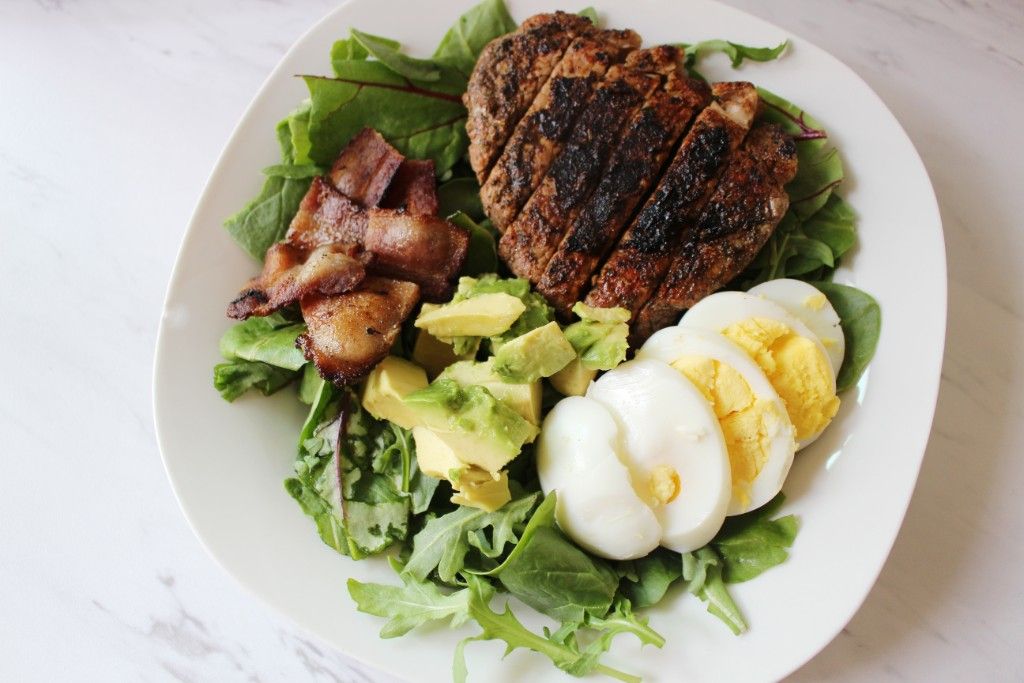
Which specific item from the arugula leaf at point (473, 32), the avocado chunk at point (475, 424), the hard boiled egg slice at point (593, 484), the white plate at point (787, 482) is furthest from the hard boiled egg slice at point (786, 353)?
the arugula leaf at point (473, 32)

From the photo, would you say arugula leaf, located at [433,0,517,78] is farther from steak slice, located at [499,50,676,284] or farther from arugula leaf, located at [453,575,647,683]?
arugula leaf, located at [453,575,647,683]

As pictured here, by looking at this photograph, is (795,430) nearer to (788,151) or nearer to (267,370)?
(788,151)

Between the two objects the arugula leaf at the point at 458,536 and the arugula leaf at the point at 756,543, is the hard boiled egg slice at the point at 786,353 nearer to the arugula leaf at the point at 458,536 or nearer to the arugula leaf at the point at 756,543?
the arugula leaf at the point at 756,543

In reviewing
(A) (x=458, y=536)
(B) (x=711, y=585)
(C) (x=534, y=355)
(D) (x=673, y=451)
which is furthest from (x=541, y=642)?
(C) (x=534, y=355)

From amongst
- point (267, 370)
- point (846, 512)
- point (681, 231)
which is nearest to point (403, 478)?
point (267, 370)

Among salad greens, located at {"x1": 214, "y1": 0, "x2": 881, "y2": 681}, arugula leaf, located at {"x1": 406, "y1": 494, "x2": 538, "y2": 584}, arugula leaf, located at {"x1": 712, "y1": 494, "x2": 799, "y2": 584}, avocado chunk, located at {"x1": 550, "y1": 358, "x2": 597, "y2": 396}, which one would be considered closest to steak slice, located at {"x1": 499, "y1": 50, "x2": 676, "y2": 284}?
salad greens, located at {"x1": 214, "y1": 0, "x2": 881, "y2": 681}

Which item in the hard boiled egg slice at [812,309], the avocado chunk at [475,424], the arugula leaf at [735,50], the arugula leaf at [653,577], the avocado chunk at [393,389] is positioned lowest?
the arugula leaf at [653,577]

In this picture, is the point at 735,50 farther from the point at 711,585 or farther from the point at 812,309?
the point at 711,585
